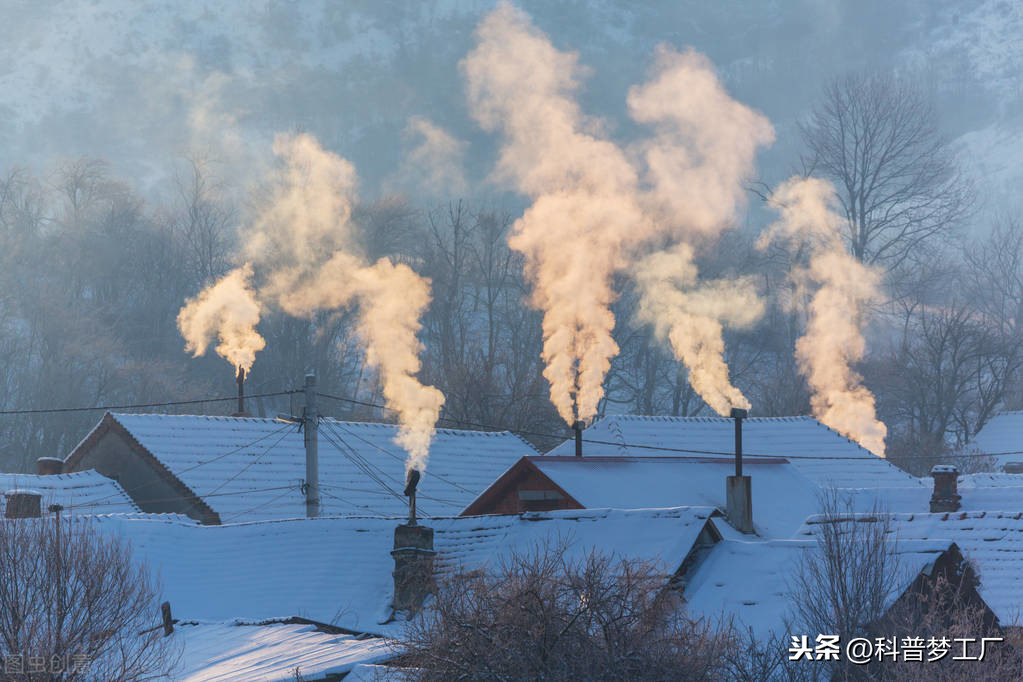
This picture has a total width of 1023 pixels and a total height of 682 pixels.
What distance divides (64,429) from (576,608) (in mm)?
53949

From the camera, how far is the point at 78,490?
3931cm

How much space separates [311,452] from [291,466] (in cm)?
945

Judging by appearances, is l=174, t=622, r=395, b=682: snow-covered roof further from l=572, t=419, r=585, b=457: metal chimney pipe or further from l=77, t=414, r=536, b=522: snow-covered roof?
l=572, t=419, r=585, b=457: metal chimney pipe

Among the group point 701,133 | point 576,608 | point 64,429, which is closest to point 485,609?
point 576,608

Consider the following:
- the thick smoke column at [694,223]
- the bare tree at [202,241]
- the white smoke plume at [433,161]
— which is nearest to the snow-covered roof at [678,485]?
the thick smoke column at [694,223]

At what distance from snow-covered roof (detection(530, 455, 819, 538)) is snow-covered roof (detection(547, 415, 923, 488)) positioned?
731cm

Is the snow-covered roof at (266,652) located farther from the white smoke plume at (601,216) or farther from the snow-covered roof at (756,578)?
the white smoke plume at (601,216)

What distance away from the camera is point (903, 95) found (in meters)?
88.9

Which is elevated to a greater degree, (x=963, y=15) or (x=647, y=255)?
(x=963, y=15)

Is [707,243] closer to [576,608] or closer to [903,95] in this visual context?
[903,95]

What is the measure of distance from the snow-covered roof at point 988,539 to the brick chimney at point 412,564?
26.5ft

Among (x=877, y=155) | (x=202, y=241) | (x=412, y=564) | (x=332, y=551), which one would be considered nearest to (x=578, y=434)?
(x=332, y=551)

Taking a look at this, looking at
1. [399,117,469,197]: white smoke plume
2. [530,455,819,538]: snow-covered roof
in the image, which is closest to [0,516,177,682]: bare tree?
[530,455,819,538]: snow-covered roof

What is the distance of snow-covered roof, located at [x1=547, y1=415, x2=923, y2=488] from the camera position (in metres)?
45.4
